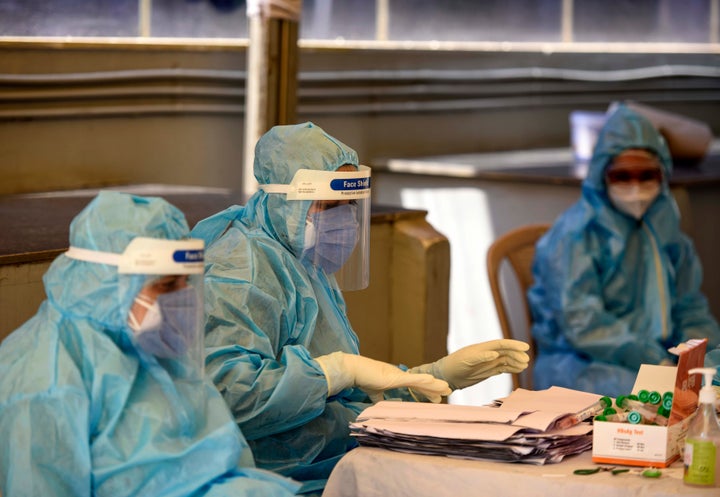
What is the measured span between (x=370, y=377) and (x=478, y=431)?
36cm

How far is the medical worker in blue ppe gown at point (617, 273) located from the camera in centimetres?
367

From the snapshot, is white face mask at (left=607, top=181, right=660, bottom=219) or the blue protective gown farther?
white face mask at (left=607, top=181, right=660, bottom=219)

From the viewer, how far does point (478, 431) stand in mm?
1875

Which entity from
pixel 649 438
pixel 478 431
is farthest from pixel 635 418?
pixel 478 431

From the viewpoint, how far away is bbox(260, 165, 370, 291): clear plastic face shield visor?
7.68 feet

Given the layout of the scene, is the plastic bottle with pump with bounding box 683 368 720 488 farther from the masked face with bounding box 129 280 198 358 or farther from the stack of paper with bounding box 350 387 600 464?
the masked face with bounding box 129 280 198 358

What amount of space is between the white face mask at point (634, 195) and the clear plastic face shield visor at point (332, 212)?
1587mm

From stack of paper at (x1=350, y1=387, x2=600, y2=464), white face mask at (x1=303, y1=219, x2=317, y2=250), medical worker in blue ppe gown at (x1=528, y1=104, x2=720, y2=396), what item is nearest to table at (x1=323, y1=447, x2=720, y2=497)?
stack of paper at (x1=350, y1=387, x2=600, y2=464)

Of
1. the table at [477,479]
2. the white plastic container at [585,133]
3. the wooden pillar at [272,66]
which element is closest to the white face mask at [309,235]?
the table at [477,479]

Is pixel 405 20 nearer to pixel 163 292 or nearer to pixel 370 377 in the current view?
pixel 370 377

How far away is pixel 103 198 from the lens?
1.83 m

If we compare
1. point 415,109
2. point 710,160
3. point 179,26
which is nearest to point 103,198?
point 179,26

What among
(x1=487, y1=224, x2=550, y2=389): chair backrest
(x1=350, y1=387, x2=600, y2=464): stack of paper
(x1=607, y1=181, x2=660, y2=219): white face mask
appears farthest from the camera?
(x1=487, y1=224, x2=550, y2=389): chair backrest

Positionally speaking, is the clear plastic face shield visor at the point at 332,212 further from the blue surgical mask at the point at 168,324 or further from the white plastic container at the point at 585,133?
the white plastic container at the point at 585,133
